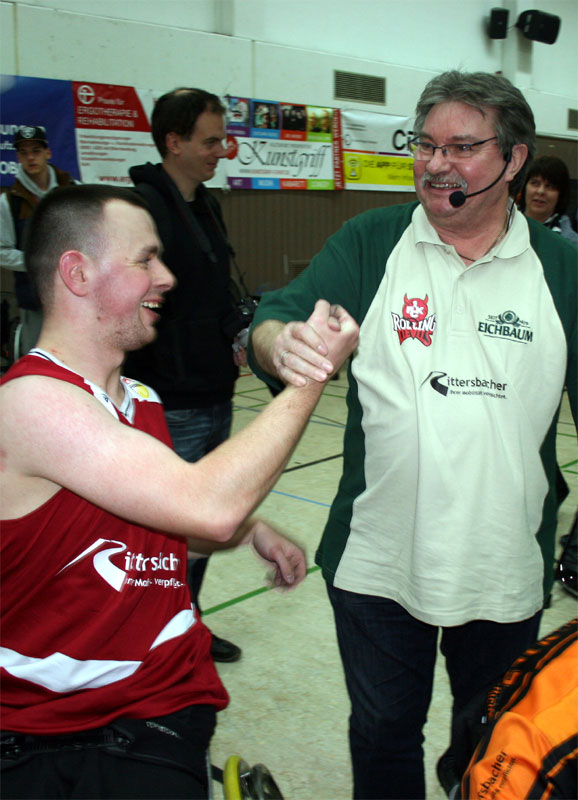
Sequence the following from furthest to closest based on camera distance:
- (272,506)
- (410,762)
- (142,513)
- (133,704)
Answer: (272,506)
(410,762)
(133,704)
(142,513)

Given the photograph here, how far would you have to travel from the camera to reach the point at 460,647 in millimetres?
1604

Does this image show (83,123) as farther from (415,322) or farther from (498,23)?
(415,322)

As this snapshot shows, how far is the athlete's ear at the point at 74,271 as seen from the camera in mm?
1340

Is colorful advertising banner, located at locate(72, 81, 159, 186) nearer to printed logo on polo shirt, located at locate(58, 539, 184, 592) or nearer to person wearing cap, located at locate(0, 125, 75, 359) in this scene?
person wearing cap, located at locate(0, 125, 75, 359)

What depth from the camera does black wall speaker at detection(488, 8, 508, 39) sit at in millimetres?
9141

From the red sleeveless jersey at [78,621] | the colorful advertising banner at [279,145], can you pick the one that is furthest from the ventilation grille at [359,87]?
the red sleeveless jersey at [78,621]

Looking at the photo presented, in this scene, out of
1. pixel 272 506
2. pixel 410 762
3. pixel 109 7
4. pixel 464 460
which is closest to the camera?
pixel 464 460

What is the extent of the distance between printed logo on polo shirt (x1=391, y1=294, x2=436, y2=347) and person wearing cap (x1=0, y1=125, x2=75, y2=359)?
3.11 meters

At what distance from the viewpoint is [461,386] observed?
A: 1.43 metres

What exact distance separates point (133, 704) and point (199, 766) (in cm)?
15

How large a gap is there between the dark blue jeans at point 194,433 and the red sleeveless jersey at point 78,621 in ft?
3.57

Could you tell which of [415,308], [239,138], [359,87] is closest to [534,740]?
[415,308]

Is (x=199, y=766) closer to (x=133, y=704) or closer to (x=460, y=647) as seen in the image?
(x=133, y=704)

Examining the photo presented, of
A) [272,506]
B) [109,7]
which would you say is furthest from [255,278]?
[272,506]
